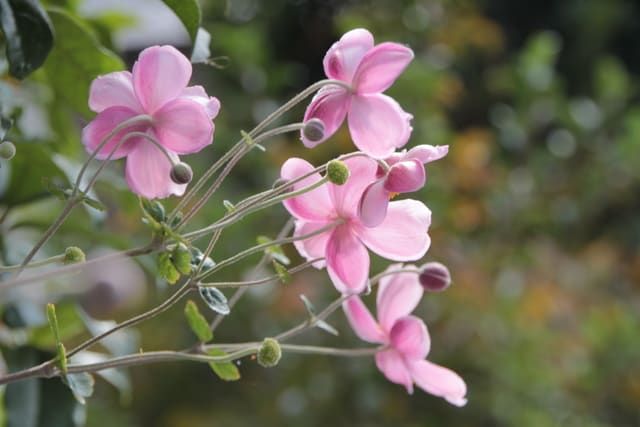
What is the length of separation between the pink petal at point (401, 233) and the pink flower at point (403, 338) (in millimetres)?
55

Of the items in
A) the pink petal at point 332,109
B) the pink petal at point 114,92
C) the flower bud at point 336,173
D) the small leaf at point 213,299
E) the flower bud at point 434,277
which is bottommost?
→ the small leaf at point 213,299

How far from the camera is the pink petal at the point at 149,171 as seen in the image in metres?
0.34

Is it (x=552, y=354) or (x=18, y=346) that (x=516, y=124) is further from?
(x=18, y=346)

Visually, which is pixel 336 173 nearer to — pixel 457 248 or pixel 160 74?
pixel 160 74

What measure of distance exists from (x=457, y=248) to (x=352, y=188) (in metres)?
1.36

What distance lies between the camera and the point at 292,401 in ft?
5.13

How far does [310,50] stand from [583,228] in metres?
0.71

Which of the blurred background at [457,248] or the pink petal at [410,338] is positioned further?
the blurred background at [457,248]

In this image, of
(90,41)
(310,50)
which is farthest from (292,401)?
(90,41)

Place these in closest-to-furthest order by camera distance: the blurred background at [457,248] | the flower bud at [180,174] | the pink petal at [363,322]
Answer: the flower bud at [180,174] → the pink petal at [363,322] → the blurred background at [457,248]

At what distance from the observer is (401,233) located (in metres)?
0.35

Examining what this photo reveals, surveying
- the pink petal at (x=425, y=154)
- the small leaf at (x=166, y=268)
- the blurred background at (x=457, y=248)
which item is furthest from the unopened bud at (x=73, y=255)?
the blurred background at (x=457, y=248)

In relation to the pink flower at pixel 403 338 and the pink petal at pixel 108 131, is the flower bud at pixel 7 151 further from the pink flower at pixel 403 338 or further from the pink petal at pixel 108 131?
the pink flower at pixel 403 338

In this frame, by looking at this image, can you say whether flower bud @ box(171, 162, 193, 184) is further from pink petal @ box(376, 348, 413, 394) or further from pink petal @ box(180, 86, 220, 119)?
pink petal @ box(376, 348, 413, 394)
